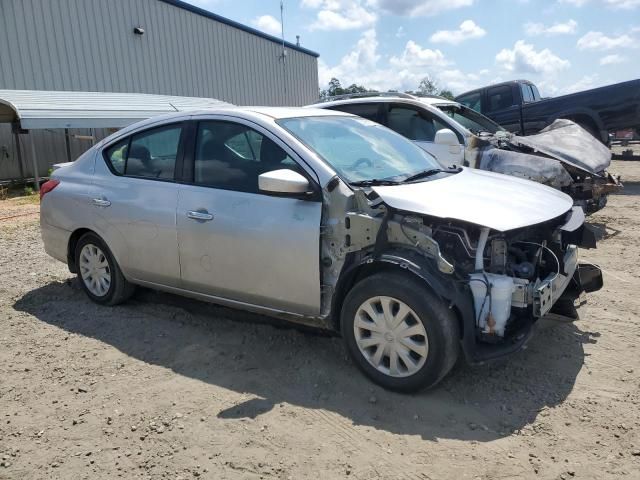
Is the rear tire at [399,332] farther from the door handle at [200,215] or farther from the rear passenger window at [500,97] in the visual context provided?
the rear passenger window at [500,97]

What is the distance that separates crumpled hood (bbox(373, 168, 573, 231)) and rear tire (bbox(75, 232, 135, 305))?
2600 millimetres

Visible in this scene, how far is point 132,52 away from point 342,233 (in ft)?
58.1

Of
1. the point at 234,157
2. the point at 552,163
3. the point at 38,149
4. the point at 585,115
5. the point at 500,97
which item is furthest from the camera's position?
the point at 38,149

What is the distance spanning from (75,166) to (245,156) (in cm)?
204

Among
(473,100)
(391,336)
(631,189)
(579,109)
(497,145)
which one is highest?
(473,100)

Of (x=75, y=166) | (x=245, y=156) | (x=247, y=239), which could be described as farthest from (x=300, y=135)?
(x=75, y=166)

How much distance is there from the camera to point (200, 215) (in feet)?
13.2

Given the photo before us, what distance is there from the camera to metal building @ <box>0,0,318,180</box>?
15.3 m

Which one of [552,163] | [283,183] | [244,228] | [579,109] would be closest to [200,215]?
[244,228]

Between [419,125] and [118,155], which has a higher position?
[419,125]

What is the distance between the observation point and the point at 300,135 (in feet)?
12.7

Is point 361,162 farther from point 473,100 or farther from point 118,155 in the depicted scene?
point 473,100

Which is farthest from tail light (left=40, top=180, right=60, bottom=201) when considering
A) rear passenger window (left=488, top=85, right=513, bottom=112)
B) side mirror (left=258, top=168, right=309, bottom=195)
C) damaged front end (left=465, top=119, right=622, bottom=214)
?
rear passenger window (left=488, top=85, right=513, bottom=112)

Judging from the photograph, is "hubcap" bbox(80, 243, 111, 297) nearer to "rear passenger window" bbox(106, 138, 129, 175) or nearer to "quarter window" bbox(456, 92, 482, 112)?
"rear passenger window" bbox(106, 138, 129, 175)
